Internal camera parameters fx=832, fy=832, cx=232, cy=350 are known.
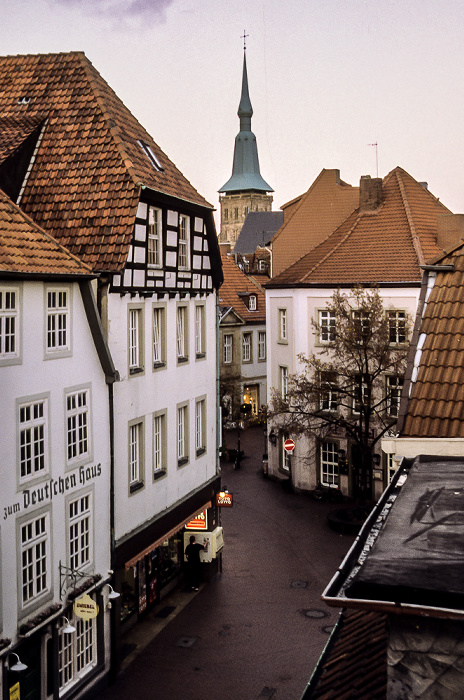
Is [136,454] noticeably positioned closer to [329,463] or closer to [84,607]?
[84,607]

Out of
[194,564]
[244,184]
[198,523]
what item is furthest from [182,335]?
[244,184]

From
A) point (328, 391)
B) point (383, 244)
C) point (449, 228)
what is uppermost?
point (449, 228)

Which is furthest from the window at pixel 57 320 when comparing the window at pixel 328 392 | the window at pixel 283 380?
the window at pixel 283 380

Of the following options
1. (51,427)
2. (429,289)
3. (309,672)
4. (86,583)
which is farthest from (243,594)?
(429,289)

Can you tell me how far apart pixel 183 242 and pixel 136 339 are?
402 centimetres

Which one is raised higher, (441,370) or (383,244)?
(383,244)

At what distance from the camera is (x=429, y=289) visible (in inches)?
472

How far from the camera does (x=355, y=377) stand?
1225 inches

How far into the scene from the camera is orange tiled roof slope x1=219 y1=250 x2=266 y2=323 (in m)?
54.0

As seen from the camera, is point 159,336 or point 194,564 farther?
point 194,564

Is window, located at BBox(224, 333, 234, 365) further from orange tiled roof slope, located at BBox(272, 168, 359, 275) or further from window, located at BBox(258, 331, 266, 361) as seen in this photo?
orange tiled roof slope, located at BBox(272, 168, 359, 275)

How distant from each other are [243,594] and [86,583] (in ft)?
24.8

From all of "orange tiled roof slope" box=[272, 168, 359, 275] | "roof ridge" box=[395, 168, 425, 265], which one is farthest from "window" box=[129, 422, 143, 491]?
"orange tiled roof slope" box=[272, 168, 359, 275]

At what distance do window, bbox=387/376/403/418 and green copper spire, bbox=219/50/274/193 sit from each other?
108 meters
